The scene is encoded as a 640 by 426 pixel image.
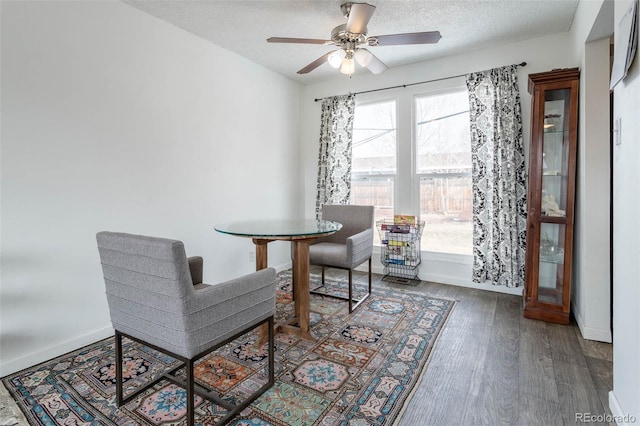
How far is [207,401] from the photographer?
1.65 metres

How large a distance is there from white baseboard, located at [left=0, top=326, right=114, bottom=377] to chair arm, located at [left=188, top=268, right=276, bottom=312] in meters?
1.45

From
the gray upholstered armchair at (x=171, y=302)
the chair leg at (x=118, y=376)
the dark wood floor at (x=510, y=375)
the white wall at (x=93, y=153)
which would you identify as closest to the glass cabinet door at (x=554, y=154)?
the dark wood floor at (x=510, y=375)

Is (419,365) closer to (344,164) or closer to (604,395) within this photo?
(604,395)

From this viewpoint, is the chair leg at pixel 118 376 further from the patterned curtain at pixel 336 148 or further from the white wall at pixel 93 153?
the patterned curtain at pixel 336 148

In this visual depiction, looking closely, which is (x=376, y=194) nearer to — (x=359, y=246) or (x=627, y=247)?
(x=359, y=246)

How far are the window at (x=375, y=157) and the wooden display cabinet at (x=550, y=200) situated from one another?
5.20 feet

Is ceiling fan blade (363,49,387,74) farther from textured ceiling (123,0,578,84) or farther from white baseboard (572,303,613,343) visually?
white baseboard (572,303,613,343)

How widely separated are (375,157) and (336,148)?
20.5 inches

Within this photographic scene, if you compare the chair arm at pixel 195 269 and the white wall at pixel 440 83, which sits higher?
the white wall at pixel 440 83

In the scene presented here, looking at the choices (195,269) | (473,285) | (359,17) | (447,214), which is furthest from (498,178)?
(195,269)

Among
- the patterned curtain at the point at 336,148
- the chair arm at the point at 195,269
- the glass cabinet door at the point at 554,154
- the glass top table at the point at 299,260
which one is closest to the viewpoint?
the chair arm at the point at 195,269

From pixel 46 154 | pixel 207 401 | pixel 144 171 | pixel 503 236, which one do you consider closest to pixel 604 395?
pixel 503 236

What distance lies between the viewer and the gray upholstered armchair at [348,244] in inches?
107

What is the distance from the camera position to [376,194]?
4.12 meters
